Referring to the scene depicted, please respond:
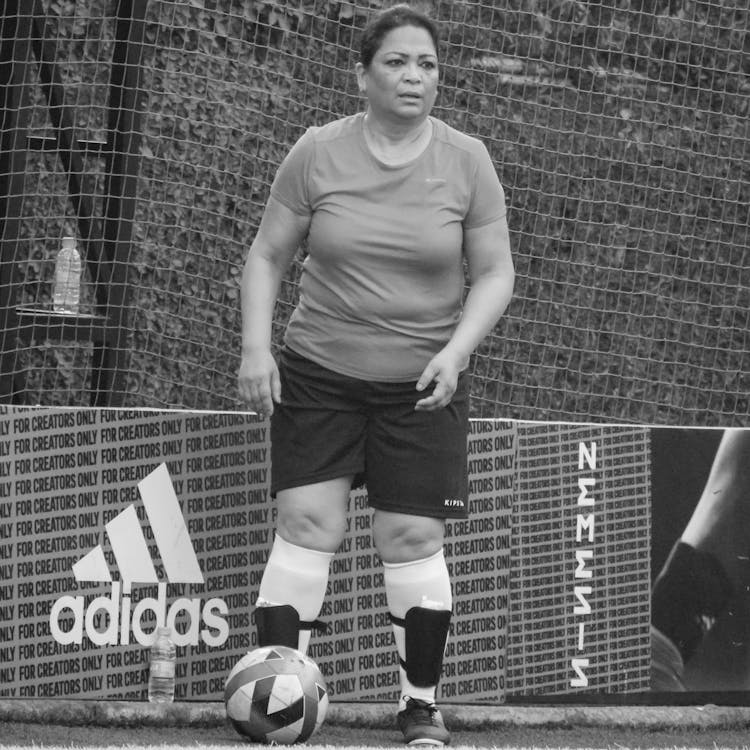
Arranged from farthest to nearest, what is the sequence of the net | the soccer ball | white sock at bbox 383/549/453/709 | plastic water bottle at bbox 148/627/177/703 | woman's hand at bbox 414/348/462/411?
the net → plastic water bottle at bbox 148/627/177/703 → white sock at bbox 383/549/453/709 → woman's hand at bbox 414/348/462/411 → the soccer ball

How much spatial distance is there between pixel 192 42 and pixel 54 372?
62.6 inches

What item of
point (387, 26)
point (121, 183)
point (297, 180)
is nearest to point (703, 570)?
point (297, 180)

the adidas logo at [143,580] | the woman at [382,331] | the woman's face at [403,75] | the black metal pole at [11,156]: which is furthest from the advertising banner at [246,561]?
the black metal pole at [11,156]

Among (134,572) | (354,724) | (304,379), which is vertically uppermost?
(304,379)

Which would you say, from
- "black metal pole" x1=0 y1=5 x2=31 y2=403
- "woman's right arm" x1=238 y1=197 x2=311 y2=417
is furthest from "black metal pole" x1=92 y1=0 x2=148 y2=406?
"woman's right arm" x1=238 y1=197 x2=311 y2=417

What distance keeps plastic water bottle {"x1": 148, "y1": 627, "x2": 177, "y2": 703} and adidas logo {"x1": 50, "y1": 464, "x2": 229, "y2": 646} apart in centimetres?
5

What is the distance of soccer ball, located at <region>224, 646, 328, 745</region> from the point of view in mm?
3455

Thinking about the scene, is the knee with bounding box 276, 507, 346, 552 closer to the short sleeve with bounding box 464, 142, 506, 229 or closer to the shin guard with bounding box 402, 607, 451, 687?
the shin guard with bounding box 402, 607, 451, 687

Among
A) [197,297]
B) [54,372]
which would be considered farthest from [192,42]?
[54,372]

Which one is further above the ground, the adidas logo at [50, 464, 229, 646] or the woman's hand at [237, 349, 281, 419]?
the woman's hand at [237, 349, 281, 419]

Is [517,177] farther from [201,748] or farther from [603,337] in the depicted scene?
[201,748]

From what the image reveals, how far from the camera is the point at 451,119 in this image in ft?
23.3

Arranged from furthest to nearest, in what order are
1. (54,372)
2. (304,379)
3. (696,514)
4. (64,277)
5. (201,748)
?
(54,372), (64,277), (696,514), (304,379), (201,748)

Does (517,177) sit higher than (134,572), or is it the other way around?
(517,177)
